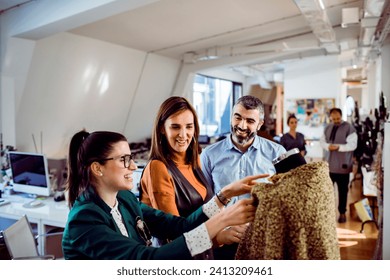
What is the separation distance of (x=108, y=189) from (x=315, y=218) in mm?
532

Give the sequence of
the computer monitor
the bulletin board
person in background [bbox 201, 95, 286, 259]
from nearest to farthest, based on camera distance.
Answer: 1. person in background [bbox 201, 95, 286, 259]
2. the computer monitor
3. the bulletin board

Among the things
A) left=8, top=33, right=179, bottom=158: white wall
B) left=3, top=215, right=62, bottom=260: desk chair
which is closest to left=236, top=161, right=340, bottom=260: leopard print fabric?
left=3, top=215, right=62, bottom=260: desk chair

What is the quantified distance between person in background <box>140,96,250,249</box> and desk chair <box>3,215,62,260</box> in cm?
89

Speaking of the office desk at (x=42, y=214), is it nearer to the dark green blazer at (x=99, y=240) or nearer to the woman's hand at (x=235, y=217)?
the dark green blazer at (x=99, y=240)

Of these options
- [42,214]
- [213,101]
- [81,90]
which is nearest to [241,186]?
[42,214]

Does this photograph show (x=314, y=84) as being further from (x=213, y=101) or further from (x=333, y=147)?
(x=333, y=147)

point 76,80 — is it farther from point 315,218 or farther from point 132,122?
point 315,218

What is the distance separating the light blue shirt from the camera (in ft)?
5.30

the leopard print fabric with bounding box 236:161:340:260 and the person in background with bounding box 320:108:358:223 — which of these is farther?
the person in background with bounding box 320:108:358:223

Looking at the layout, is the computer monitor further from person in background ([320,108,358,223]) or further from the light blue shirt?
person in background ([320,108,358,223])

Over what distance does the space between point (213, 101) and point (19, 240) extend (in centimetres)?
677

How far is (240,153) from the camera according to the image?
1.65m

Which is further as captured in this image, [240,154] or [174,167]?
[240,154]
